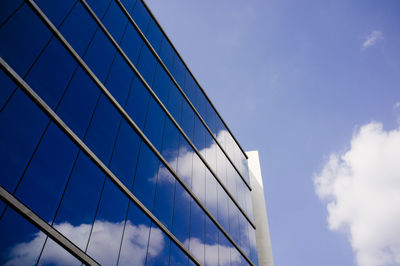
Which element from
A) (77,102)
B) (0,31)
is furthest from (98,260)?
(0,31)

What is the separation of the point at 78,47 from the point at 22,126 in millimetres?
5462

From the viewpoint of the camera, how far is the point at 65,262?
10016 millimetres

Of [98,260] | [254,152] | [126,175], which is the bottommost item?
[98,260]

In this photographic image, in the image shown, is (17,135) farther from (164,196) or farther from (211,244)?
(211,244)

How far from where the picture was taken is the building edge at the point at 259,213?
29800 mm

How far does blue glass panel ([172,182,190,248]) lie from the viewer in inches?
679

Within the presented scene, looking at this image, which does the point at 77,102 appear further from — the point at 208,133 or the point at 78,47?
the point at 208,133

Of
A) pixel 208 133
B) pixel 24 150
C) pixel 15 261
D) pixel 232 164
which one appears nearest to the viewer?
pixel 15 261

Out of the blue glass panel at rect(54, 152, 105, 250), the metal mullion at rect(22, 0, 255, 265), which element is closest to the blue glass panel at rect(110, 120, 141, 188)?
the metal mullion at rect(22, 0, 255, 265)

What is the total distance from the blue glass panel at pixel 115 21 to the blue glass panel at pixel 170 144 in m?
6.13

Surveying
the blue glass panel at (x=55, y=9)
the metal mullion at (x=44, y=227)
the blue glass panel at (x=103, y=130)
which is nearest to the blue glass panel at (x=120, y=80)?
the blue glass panel at (x=103, y=130)

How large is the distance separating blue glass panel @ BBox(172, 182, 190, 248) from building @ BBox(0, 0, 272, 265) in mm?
110

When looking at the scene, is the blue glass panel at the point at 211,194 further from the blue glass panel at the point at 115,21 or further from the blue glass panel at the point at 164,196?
the blue glass panel at the point at 115,21

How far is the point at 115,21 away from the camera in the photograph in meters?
18.3
